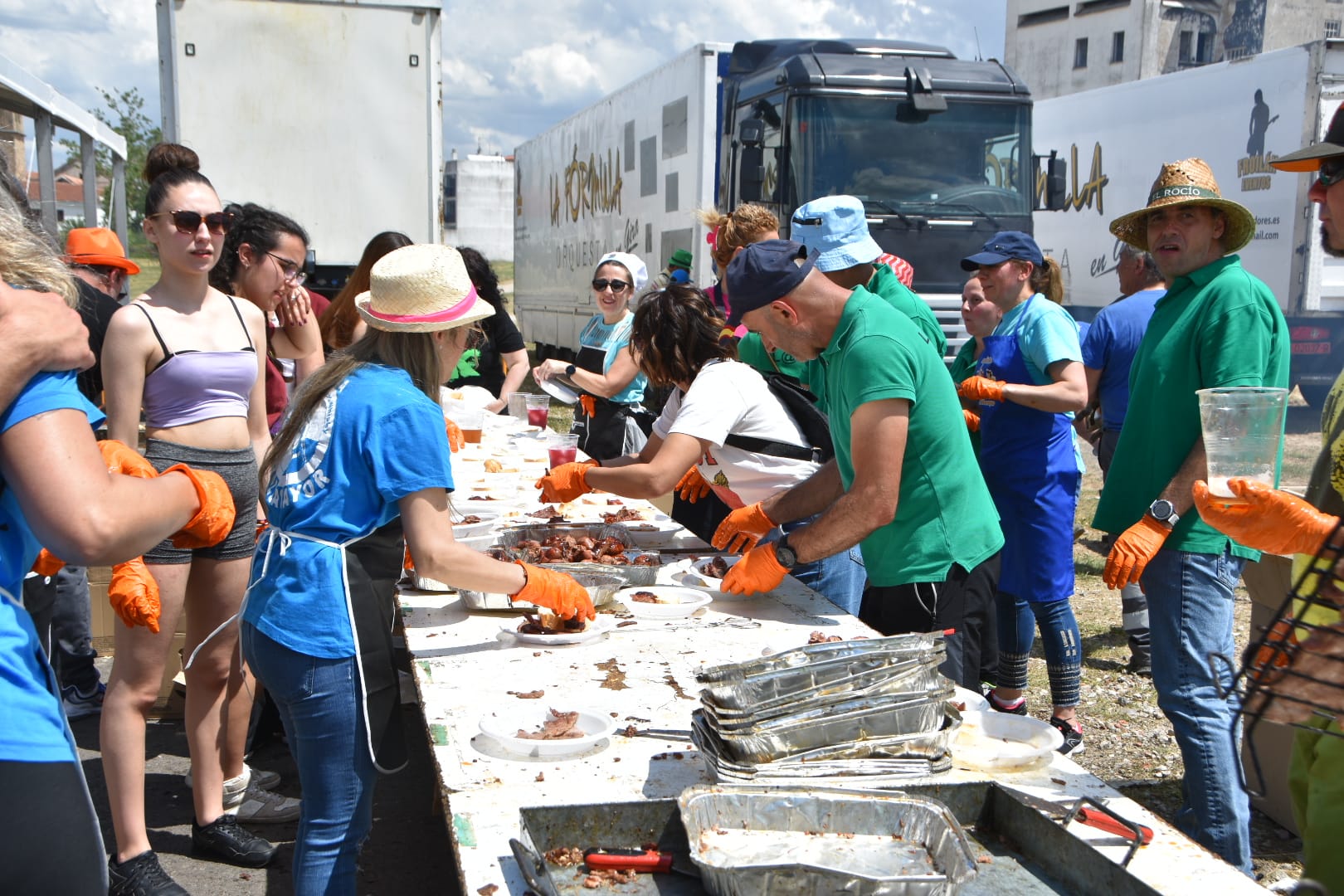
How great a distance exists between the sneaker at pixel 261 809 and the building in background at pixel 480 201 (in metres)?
31.9

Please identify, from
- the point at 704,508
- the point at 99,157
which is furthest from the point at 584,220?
the point at 704,508

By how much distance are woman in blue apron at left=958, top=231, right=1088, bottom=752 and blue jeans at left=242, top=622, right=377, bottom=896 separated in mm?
2904

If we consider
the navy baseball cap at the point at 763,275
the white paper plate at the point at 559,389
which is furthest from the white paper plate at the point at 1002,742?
the white paper plate at the point at 559,389

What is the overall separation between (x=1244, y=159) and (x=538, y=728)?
41.9 feet

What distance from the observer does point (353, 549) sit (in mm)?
2557

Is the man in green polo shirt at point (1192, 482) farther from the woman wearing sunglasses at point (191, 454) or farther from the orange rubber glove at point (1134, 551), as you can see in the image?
the woman wearing sunglasses at point (191, 454)

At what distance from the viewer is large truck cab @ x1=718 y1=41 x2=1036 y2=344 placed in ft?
31.9

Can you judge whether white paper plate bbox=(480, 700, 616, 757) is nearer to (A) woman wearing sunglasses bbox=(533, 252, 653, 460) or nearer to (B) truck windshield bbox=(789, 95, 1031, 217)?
(A) woman wearing sunglasses bbox=(533, 252, 653, 460)

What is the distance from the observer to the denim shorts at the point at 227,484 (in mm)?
3365

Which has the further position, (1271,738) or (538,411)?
(538,411)

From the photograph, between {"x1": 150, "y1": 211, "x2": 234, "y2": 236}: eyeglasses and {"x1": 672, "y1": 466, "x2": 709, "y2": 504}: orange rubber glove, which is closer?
{"x1": 150, "y1": 211, "x2": 234, "y2": 236}: eyeglasses

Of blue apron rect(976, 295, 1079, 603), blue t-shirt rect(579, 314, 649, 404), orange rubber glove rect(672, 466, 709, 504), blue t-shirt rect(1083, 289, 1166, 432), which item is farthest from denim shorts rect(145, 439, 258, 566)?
blue t-shirt rect(1083, 289, 1166, 432)

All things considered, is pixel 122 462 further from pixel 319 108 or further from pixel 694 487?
pixel 319 108

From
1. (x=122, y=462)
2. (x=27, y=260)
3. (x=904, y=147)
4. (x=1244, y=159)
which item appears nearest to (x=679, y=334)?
(x=122, y=462)
